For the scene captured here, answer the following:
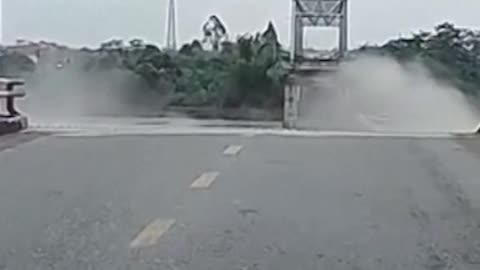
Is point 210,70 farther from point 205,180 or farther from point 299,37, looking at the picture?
point 205,180

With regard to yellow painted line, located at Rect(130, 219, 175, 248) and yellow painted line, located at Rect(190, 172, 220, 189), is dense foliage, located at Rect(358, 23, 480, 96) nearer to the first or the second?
yellow painted line, located at Rect(190, 172, 220, 189)

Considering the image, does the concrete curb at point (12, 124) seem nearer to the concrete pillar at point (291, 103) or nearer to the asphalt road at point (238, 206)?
the asphalt road at point (238, 206)

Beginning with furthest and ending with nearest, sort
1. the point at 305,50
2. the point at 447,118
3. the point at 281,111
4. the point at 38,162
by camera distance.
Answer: the point at 305,50, the point at 281,111, the point at 447,118, the point at 38,162

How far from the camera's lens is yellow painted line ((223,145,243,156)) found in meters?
16.4

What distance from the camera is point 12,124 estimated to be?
66.4 ft

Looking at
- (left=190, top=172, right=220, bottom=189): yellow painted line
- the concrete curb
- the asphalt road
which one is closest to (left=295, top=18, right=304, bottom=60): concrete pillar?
the concrete curb

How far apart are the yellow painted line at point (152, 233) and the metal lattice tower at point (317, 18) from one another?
5219cm

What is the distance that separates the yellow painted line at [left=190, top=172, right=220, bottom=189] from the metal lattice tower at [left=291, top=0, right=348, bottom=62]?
48.7m

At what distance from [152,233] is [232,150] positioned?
6.89 m

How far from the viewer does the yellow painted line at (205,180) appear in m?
13.0

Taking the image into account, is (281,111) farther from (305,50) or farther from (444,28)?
(305,50)

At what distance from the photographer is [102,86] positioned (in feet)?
154

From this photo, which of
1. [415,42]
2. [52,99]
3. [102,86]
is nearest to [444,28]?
[415,42]

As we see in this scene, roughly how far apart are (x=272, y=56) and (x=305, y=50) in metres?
6.07
